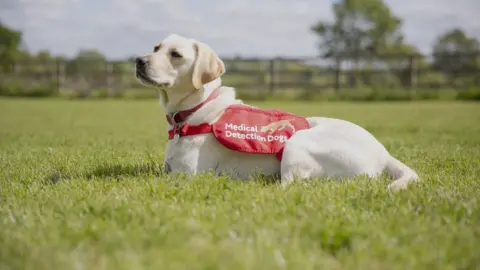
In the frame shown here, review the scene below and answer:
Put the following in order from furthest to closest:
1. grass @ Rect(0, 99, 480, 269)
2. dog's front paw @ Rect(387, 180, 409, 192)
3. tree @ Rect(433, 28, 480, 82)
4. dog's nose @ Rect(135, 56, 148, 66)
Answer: tree @ Rect(433, 28, 480, 82) → dog's nose @ Rect(135, 56, 148, 66) → dog's front paw @ Rect(387, 180, 409, 192) → grass @ Rect(0, 99, 480, 269)

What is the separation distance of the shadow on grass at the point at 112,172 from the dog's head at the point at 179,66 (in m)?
0.78

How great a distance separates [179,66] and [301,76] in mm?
23286

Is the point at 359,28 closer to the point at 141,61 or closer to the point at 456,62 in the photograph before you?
the point at 456,62

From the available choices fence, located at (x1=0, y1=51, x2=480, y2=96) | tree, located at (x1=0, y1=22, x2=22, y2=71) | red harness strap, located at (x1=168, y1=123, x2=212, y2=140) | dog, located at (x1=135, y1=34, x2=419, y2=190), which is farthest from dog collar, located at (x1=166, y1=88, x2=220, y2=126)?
tree, located at (x1=0, y1=22, x2=22, y2=71)

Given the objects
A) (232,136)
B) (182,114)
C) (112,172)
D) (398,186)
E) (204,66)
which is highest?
(204,66)

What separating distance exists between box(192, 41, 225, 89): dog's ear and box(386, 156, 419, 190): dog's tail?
1616 mm

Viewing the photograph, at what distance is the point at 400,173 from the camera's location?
157 inches

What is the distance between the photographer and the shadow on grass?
4234 millimetres

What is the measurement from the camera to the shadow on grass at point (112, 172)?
4234 mm

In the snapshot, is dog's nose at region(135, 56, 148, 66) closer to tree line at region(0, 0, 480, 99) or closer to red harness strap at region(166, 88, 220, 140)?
red harness strap at region(166, 88, 220, 140)

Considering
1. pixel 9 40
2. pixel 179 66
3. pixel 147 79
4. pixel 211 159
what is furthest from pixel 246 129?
pixel 9 40

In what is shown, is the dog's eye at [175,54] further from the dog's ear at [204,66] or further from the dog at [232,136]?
the dog's ear at [204,66]

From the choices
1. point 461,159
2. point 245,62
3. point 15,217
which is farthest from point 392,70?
point 15,217

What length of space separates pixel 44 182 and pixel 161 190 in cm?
122
